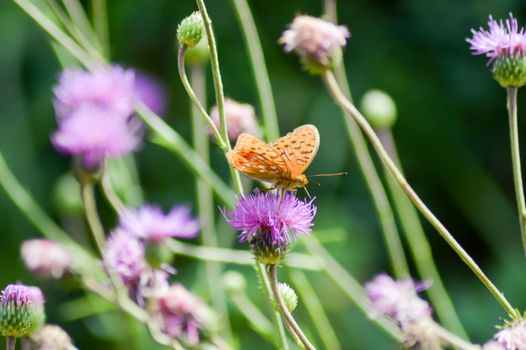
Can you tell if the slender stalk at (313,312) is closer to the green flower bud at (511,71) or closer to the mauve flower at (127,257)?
the mauve flower at (127,257)

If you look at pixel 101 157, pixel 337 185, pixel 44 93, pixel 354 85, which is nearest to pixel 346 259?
pixel 337 185

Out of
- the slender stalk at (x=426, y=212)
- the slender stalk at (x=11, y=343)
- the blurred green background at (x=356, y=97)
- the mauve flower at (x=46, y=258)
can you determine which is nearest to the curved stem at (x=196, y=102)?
the slender stalk at (x=426, y=212)

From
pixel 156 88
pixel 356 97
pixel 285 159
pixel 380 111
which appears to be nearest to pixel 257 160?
pixel 285 159

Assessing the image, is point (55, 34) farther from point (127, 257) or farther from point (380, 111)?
point (380, 111)

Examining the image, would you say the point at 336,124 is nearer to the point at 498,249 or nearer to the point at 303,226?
the point at 498,249

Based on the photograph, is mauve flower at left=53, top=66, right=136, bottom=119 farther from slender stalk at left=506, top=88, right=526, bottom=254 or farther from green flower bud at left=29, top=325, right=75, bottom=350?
slender stalk at left=506, top=88, right=526, bottom=254
